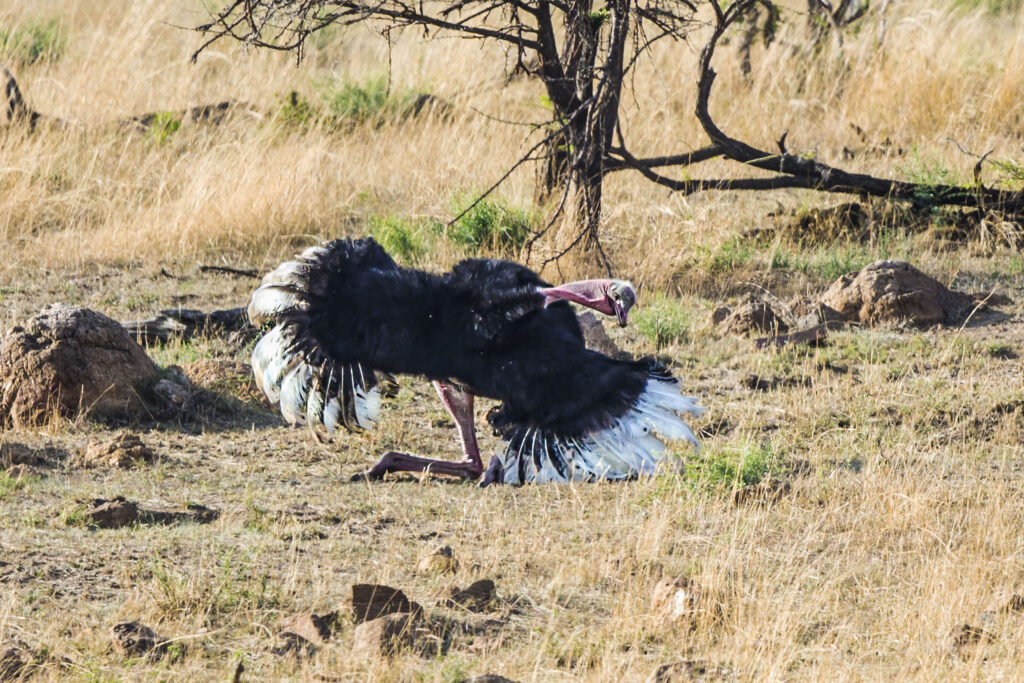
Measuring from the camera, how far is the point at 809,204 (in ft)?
29.2

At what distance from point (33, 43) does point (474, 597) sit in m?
9.91

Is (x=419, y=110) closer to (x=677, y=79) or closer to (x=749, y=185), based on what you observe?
(x=677, y=79)

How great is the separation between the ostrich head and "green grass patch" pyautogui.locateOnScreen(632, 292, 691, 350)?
194 cm

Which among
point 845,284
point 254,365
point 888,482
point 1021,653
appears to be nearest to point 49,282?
point 254,365

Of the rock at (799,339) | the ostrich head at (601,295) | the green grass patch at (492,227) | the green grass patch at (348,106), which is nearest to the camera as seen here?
the ostrich head at (601,295)

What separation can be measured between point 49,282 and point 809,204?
16.1 feet

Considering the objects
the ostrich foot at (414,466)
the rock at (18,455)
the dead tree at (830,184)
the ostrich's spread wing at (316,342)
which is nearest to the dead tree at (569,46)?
the dead tree at (830,184)

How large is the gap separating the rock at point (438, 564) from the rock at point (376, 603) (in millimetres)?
391

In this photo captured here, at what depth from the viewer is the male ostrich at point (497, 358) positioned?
479 cm

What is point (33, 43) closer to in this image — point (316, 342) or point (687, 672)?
point (316, 342)

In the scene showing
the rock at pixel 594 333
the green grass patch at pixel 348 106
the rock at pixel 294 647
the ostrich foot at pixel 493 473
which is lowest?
the rock at pixel 294 647

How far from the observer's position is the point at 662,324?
694 centimetres

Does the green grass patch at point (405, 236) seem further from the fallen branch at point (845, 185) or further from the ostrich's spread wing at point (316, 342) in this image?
the ostrich's spread wing at point (316, 342)

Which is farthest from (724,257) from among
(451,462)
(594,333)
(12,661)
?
(12,661)
